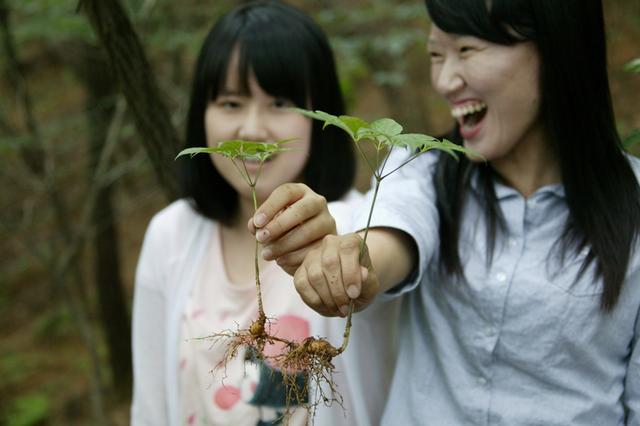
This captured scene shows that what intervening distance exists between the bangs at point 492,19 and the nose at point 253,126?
1.75ft

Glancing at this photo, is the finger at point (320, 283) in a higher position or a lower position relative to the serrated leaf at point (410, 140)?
lower

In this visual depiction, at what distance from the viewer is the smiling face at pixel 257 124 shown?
164 cm

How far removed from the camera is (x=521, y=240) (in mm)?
1452

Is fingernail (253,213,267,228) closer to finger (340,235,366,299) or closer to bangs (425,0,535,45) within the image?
finger (340,235,366,299)

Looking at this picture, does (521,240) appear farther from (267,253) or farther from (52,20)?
(52,20)

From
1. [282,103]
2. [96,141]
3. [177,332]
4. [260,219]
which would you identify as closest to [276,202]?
[260,219]

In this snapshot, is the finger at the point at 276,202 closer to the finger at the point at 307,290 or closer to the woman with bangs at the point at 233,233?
the finger at the point at 307,290

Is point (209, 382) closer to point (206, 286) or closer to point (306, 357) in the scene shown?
point (206, 286)

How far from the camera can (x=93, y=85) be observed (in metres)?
4.62

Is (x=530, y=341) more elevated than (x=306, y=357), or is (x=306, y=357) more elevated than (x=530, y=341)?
(x=306, y=357)

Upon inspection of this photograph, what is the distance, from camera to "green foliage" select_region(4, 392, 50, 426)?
5.21 m

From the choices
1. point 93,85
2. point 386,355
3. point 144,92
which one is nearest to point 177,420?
point 386,355

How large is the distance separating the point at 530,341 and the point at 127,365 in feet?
14.5

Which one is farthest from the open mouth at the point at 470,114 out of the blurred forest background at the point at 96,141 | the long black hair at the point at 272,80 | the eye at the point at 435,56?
the long black hair at the point at 272,80
